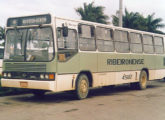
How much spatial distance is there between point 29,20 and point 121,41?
5.12 metres

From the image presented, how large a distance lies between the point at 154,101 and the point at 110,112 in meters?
3.14

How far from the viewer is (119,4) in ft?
66.4

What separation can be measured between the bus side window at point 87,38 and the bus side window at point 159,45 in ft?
21.6

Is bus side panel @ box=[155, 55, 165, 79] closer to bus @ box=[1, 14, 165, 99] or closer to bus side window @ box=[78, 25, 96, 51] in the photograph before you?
bus @ box=[1, 14, 165, 99]

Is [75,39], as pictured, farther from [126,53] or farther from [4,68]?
[126,53]

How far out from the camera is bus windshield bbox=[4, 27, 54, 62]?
36.6 ft

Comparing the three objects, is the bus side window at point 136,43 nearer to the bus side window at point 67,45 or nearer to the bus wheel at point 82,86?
the bus wheel at point 82,86

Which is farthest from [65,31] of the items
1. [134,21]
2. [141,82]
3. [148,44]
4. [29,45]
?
[134,21]

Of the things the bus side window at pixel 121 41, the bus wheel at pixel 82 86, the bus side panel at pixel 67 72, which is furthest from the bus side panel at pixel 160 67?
the bus side panel at pixel 67 72

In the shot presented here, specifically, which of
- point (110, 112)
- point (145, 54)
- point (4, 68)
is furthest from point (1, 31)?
point (110, 112)

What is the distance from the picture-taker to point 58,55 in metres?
11.1

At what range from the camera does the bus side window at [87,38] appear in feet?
40.9

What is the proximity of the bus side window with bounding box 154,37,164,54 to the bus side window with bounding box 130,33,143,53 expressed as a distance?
199cm

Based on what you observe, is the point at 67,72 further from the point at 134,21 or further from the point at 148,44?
the point at 134,21
